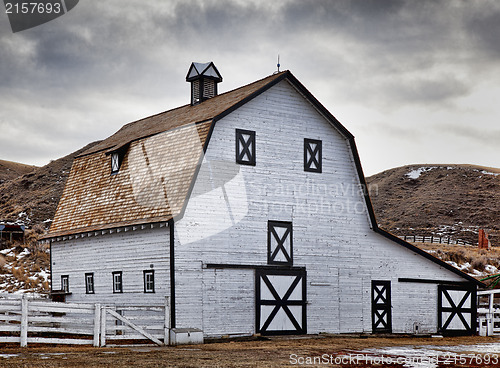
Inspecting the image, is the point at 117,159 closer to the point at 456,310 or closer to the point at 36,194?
the point at 456,310

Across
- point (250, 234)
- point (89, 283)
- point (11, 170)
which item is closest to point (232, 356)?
point (250, 234)

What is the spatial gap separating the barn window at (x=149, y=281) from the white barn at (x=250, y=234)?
6 centimetres

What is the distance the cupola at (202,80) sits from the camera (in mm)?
30547

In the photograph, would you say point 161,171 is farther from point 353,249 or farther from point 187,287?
point 353,249

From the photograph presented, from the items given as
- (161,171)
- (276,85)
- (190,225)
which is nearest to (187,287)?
(190,225)

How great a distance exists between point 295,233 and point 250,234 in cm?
196

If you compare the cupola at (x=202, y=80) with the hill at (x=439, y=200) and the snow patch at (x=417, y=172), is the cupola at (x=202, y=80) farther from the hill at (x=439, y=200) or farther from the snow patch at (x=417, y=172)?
the snow patch at (x=417, y=172)

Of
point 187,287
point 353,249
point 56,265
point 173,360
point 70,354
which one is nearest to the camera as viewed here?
point 173,360

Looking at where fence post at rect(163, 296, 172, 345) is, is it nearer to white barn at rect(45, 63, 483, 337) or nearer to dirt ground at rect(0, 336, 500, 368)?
white barn at rect(45, 63, 483, 337)

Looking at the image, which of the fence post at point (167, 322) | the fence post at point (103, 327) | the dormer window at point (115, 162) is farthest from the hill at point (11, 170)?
the fence post at point (103, 327)

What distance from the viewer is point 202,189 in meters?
23.2

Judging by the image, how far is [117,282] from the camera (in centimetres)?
2514

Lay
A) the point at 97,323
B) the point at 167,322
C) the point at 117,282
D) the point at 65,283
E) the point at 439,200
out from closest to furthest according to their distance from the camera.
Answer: the point at 97,323 < the point at 167,322 < the point at 117,282 < the point at 65,283 < the point at 439,200

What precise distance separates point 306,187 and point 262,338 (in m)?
5.69
